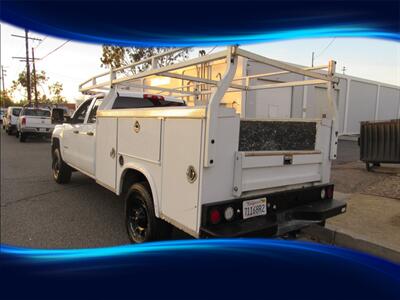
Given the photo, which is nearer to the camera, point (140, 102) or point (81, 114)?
point (140, 102)

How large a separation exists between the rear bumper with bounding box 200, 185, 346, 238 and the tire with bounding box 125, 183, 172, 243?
0.86 meters

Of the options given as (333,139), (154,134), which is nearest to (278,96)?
(333,139)

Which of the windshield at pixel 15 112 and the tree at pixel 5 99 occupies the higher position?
the tree at pixel 5 99

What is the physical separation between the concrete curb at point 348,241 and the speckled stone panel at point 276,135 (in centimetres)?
119

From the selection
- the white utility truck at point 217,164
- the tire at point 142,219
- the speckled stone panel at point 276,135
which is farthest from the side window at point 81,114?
the speckled stone panel at point 276,135

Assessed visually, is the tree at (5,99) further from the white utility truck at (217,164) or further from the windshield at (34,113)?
the white utility truck at (217,164)

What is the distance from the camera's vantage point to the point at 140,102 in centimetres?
553

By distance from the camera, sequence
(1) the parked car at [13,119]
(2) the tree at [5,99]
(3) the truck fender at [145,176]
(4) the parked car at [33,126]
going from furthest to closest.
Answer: (2) the tree at [5,99] → (1) the parked car at [13,119] → (4) the parked car at [33,126] → (3) the truck fender at [145,176]

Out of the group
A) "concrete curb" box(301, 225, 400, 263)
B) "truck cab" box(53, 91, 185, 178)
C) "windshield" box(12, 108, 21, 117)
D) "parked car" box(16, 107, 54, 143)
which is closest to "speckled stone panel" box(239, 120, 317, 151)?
"concrete curb" box(301, 225, 400, 263)

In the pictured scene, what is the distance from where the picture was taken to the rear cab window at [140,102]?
5.32 metres

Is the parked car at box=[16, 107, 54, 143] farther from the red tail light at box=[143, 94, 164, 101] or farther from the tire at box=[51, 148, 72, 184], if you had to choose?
the red tail light at box=[143, 94, 164, 101]

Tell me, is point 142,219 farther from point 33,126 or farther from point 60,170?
point 33,126

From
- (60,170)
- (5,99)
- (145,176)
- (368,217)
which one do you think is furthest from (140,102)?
(5,99)

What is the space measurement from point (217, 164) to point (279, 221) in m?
0.96
